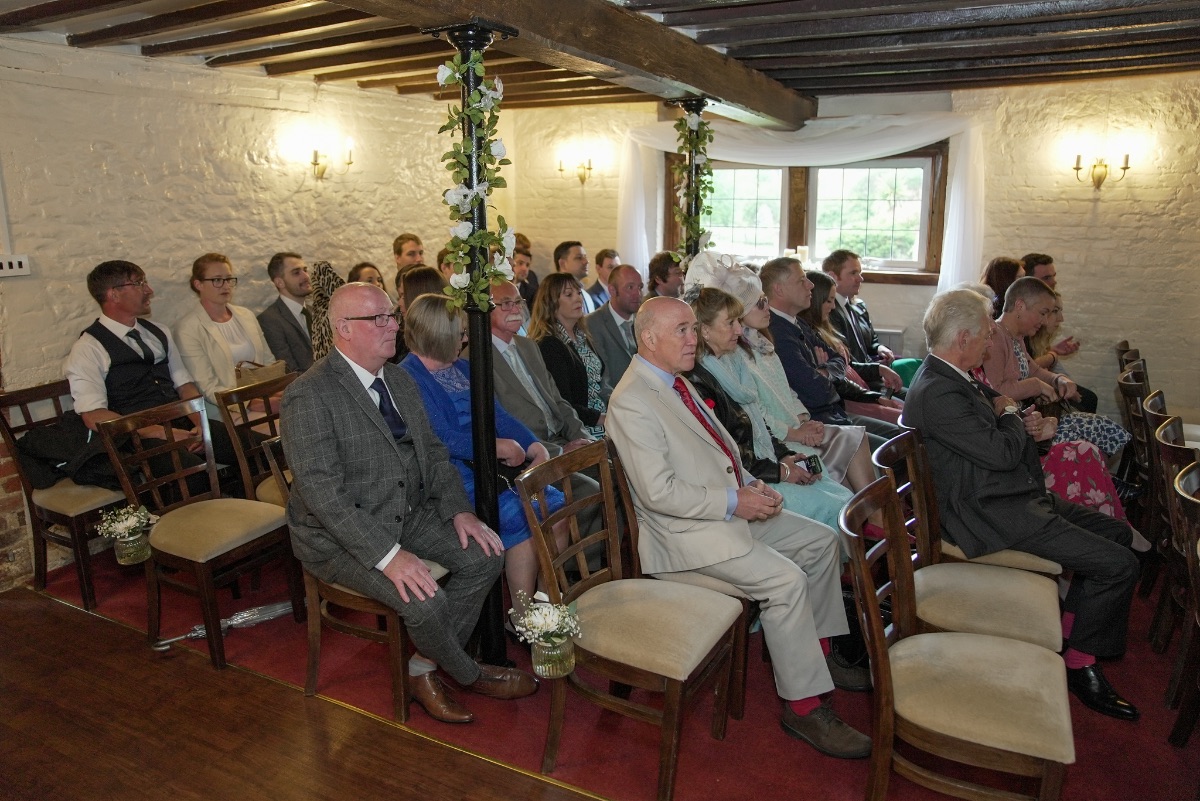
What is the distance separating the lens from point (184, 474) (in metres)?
3.68

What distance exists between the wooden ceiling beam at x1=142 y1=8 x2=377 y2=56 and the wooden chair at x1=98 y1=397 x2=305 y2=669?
1.98 metres

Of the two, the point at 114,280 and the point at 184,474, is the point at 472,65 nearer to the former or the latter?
the point at 184,474

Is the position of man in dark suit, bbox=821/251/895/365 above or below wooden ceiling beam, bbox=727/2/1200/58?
below

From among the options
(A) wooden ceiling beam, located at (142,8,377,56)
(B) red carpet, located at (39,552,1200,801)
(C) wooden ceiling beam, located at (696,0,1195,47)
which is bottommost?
(B) red carpet, located at (39,552,1200,801)

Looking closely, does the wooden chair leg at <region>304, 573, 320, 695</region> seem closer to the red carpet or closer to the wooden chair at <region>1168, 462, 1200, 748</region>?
the red carpet

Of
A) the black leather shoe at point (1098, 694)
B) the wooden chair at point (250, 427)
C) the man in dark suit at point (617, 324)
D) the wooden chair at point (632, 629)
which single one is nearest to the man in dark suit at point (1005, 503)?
the black leather shoe at point (1098, 694)

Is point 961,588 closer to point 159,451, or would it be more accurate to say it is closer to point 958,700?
point 958,700

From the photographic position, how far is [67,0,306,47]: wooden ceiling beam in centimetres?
380

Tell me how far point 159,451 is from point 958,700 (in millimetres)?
3129

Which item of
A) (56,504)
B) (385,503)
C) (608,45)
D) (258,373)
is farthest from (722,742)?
(258,373)

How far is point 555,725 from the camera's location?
8.96 ft

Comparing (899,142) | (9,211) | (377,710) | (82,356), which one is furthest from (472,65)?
(899,142)

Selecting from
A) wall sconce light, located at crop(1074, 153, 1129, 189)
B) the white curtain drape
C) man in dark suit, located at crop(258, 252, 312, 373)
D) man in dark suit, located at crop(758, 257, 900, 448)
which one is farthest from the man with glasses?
wall sconce light, located at crop(1074, 153, 1129, 189)

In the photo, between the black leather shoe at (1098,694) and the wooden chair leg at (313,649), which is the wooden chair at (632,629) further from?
the black leather shoe at (1098,694)
